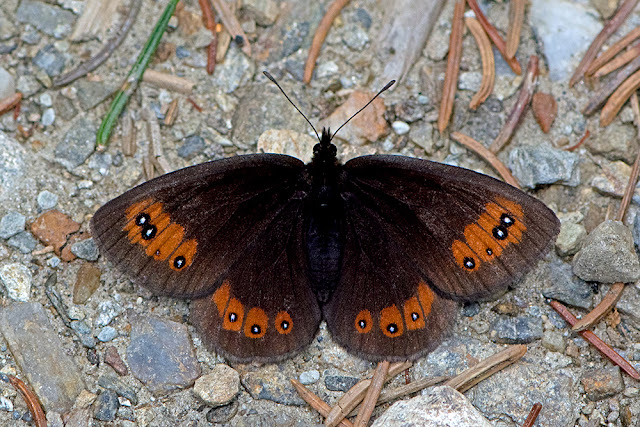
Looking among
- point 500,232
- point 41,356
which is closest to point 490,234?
point 500,232

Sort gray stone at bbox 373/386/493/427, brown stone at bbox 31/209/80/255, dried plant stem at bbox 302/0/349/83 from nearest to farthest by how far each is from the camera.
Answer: gray stone at bbox 373/386/493/427 → brown stone at bbox 31/209/80/255 → dried plant stem at bbox 302/0/349/83

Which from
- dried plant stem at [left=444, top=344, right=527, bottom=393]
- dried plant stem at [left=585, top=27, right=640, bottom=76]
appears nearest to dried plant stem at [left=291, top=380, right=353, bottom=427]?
dried plant stem at [left=444, top=344, right=527, bottom=393]

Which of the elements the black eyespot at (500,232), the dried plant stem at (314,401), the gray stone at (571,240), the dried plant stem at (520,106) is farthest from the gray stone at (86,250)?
the gray stone at (571,240)

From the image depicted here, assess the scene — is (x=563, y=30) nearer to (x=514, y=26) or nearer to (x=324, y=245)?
(x=514, y=26)

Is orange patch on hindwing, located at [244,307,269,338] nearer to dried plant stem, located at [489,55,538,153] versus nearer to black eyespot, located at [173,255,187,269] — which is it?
black eyespot, located at [173,255,187,269]

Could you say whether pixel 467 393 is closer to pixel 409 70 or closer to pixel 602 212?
pixel 602 212

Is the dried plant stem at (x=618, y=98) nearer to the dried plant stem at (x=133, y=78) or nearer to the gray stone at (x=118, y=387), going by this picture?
the dried plant stem at (x=133, y=78)

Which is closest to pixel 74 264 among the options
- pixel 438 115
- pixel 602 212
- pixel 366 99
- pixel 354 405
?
pixel 354 405
